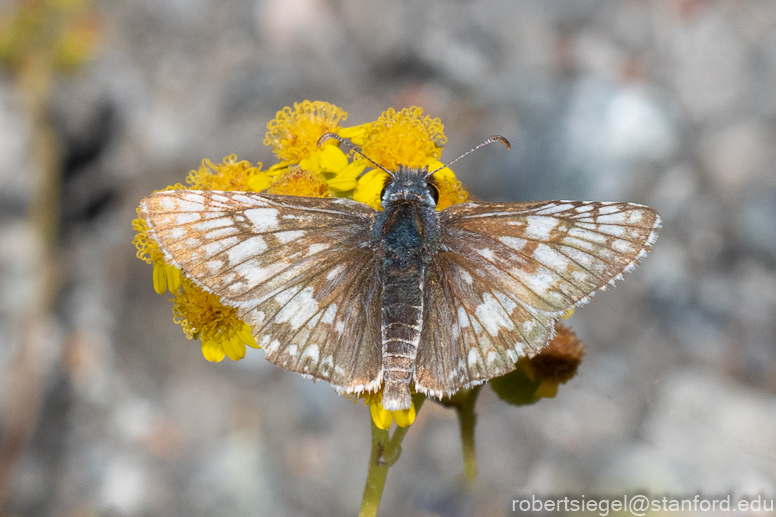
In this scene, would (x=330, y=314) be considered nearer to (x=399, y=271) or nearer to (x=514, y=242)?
(x=399, y=271)

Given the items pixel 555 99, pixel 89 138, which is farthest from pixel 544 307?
pixel 89 138

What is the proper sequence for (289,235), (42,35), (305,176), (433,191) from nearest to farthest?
(289,235), (433,191), (305,176), (42,35)

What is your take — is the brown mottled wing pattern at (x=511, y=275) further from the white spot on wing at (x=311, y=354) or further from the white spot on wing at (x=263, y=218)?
the white spot on wing at (x=263, y=218)

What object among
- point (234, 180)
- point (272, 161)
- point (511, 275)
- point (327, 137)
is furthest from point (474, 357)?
point (272, 161)

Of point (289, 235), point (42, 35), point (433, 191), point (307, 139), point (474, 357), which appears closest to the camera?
point (474, 357)

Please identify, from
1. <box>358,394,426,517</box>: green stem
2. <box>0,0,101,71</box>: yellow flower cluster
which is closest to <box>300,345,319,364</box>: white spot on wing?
<box>358,394,426,517</box>: green stem

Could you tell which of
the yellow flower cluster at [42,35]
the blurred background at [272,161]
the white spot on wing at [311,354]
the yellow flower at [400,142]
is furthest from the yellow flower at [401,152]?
the yellow flower cluster at [42,35]
